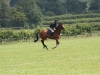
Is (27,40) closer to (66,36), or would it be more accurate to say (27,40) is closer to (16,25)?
(66,36)

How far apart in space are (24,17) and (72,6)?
128 ft

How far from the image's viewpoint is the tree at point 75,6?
13300 centimetres

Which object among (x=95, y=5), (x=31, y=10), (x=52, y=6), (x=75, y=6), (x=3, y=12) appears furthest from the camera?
(x=52, y=6)

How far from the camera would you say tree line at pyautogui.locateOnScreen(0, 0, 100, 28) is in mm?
100750

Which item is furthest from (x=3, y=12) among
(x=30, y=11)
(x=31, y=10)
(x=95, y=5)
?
(x=95, y=5)

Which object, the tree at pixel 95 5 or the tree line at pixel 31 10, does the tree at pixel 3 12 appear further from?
the tree at pixel 95 5

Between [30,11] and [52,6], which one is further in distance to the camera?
[52,6]

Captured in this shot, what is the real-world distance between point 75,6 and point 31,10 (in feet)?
95.4

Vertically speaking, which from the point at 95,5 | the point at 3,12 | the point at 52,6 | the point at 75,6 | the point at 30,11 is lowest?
the point at 52,6

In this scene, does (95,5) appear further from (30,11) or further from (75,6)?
(30,11)

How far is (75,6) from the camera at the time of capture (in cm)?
13638

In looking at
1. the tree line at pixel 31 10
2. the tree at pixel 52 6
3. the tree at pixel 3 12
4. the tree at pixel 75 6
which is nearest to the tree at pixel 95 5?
the tree line at pixel 31 10

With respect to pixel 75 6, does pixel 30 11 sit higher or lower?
higher

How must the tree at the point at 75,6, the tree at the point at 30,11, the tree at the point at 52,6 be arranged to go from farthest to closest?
the tree at the point at 52,6
the tree at the point at 75,6
the tree at the point at 30,11
